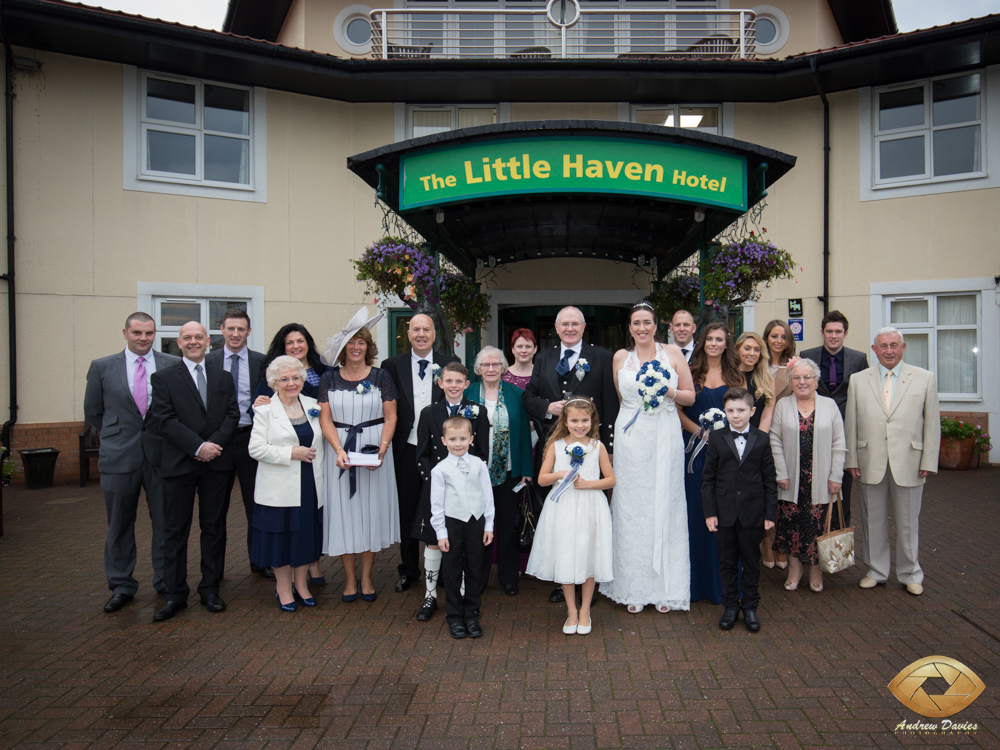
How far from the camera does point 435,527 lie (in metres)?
4.00

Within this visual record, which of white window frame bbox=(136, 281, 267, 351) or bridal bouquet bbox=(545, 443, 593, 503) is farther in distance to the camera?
white window frame bbox=(136, 281, 267, 351)

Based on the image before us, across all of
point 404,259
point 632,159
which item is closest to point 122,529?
point 404,259

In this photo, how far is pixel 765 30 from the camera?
38.9ft

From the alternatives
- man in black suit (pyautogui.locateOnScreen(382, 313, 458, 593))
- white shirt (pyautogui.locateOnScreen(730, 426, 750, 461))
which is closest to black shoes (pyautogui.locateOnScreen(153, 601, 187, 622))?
man in black suit (pyautogui.locateOnScreen(382, 313, 458, 593))

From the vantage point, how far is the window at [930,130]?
10156mm

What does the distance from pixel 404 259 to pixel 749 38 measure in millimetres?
9333

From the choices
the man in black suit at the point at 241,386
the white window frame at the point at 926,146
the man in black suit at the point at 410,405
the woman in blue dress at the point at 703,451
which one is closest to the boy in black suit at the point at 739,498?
the woman in blue dress at the point at 703,451

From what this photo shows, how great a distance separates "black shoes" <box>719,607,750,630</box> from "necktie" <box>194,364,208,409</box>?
3793 millimetres

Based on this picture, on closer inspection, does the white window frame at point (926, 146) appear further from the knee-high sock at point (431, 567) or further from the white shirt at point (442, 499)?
the knee-high sock at point (431, 567)

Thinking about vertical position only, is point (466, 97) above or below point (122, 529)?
above

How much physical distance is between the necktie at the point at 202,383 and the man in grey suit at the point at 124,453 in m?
0.33

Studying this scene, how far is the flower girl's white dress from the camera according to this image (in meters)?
3.99

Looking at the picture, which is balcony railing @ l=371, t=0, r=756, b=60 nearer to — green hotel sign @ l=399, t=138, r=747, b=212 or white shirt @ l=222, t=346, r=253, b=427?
green hotel sign @ l=399, t=138, r=747, b=212

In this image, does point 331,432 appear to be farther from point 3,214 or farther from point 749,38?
point 749,38
